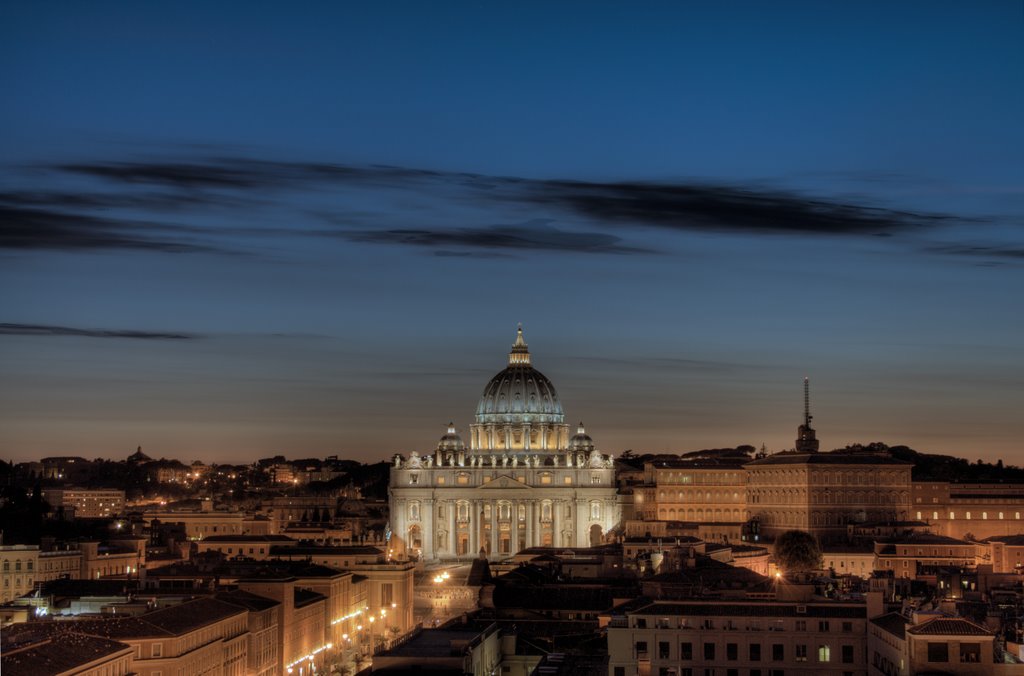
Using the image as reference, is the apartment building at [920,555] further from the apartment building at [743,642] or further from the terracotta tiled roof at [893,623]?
the terracotta tiled roof at [893,623]

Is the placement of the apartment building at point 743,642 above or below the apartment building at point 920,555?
below

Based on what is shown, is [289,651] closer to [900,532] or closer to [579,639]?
[579,639]

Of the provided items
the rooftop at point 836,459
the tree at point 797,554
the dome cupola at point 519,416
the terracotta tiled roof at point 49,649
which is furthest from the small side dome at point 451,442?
the terracotta tiled roof at point 49,649

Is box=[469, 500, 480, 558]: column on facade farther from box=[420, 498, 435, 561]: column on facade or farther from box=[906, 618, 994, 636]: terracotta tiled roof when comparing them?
box=[906, 618, 994, 636]: terracotta tiled roof

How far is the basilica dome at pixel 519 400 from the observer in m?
193

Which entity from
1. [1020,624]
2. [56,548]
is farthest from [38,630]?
[56,548]

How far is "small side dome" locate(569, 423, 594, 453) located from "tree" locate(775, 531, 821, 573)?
54.8m

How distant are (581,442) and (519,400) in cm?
762

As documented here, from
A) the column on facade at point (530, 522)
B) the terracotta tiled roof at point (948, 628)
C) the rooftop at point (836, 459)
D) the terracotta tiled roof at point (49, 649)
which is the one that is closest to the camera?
the terracotta tiled roof at point (49, 649)

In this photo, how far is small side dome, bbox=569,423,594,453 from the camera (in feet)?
625

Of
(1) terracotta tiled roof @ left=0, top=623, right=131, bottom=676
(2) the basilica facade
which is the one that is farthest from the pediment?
(1) terracotta tiled roof @ left=0, top=623, right=131, bottom=676

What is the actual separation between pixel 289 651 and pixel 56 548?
32251mm

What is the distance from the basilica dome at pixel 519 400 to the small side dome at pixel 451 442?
275 centimetres

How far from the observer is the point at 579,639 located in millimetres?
84750
